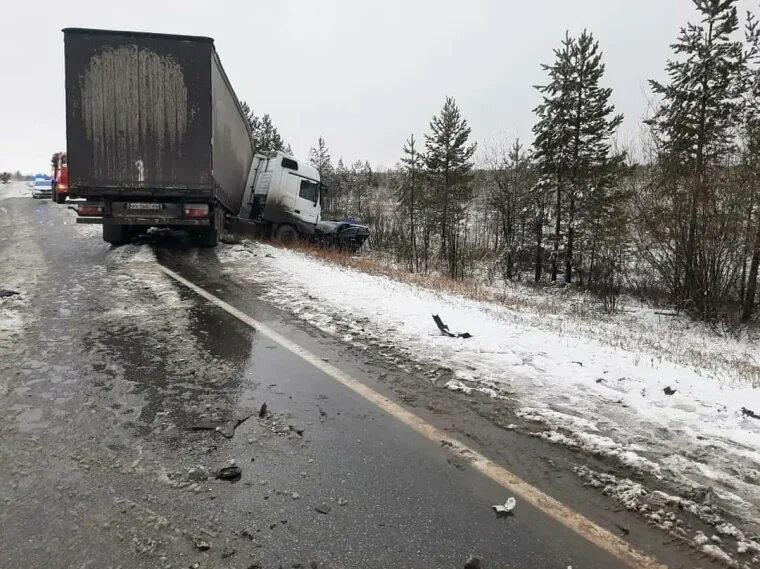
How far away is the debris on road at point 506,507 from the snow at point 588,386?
0.88 meters

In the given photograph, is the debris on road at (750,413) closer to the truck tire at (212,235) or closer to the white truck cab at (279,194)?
the truck tire at (212,235)

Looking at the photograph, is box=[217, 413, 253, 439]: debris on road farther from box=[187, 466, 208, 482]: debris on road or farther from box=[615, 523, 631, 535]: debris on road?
box=[615, 523, 631, 535]: debris on road

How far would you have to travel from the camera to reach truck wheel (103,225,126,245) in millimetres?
12922

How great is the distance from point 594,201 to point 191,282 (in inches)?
816

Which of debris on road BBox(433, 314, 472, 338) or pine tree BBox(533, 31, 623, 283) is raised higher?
pine tree BBox(533, 31, 623, 283)

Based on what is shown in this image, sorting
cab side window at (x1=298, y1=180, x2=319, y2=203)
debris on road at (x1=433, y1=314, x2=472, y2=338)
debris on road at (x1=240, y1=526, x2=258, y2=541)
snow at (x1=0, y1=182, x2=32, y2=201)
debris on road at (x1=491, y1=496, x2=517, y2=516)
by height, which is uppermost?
snow at (x1=0, y1=182, x2=32, y2=201)

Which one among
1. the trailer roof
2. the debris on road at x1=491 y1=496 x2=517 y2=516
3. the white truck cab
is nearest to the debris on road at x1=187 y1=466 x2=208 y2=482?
the debris on road at x1=491 y1=496 x2=517 y2=516

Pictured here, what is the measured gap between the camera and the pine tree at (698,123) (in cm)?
1516

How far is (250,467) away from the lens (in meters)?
2.91

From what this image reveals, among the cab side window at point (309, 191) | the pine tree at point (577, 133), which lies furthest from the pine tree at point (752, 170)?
the cab side window at point (309, 191)

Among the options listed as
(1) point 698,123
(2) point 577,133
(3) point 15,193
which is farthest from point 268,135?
(1) point 698,123

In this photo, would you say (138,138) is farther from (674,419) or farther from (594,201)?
(594,201)

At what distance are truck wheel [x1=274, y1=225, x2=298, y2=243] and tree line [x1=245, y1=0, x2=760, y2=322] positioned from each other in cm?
623

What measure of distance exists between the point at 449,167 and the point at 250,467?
3195cm
